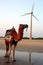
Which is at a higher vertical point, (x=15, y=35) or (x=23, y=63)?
(x=15, y=35)

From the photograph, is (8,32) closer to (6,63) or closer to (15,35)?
(15,35)

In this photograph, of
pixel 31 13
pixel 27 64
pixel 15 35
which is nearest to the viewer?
pixel 27 64

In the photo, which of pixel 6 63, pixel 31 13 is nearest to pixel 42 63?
pixel 6 63

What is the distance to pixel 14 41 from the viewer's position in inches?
Result: 637

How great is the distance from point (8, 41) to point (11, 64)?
206 centimetres

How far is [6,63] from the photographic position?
15.3 m

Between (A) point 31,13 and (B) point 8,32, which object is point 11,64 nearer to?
(B) point 8,32

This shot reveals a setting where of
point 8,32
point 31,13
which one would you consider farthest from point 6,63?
point 31,13

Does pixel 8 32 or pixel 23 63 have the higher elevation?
pixel 8 32

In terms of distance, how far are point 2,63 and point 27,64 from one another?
1.53 m

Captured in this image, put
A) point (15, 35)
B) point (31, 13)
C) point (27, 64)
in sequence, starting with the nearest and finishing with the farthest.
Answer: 1. point (27, 64)
2. point (15, 35)
3. point (31, 13)

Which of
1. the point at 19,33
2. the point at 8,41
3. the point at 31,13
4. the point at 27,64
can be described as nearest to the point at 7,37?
the point at 8,41

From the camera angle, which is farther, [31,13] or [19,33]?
[31,13]

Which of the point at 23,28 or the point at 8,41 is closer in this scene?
the point at 23,28
